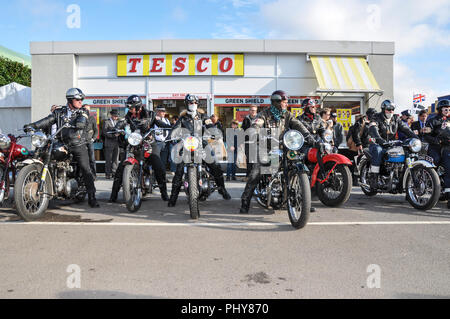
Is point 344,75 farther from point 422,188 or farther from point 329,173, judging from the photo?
point 329,173

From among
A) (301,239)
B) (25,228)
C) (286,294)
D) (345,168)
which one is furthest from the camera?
(345,168)

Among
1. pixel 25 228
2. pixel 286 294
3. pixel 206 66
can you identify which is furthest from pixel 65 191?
pixel 206 66

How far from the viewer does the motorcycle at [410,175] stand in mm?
5723

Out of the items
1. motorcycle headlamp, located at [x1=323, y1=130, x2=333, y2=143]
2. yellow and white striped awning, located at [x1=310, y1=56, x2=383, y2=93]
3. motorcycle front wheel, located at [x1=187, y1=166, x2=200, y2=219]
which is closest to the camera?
motorcycle front wheel, located at [x1=187, y1=166, x2=200, y2=219]

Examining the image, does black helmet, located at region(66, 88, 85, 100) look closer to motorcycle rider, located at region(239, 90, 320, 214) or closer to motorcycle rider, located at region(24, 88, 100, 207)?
motorcycle rider, located at region(24, 88, 100, 207)

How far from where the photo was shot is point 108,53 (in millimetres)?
13305

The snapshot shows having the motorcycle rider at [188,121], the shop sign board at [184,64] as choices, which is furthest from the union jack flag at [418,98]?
the motorcycle rider at [188,121]

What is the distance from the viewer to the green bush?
84.4 ft

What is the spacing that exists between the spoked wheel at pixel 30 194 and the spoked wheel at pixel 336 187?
450cm

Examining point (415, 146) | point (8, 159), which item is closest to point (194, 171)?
point (8, 159)

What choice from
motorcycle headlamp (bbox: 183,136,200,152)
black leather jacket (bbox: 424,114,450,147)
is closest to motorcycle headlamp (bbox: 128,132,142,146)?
motorcycle headlamp (bbox: 183,136,200,152)

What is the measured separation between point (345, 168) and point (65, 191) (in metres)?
4.59

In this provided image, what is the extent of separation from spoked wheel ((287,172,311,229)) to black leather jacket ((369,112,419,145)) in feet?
9.68
